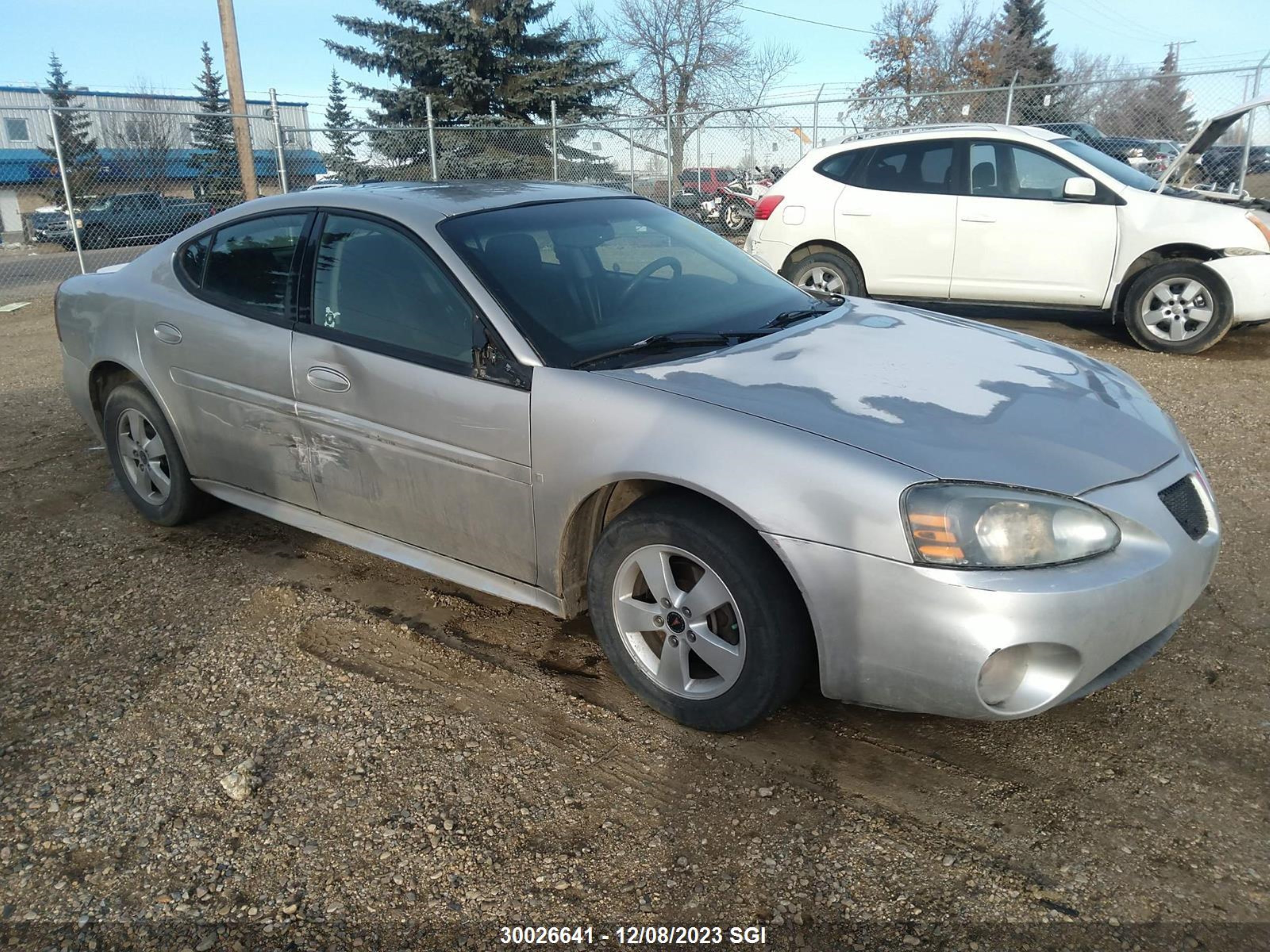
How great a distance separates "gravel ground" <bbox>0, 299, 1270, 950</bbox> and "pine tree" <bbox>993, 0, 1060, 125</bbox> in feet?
101

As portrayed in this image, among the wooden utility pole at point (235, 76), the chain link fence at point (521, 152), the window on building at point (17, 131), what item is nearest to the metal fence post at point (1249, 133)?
the chain link fence at point (521, 152)

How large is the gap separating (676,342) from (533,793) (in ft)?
4.88

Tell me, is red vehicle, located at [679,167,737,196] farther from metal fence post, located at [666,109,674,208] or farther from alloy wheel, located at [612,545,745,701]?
alloy wheel, located at [612,545,745,701]

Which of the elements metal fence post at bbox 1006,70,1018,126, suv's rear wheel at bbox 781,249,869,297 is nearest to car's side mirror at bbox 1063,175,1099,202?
suv's rear wheel at bbox 781,249,869,297

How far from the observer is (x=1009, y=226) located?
800cm

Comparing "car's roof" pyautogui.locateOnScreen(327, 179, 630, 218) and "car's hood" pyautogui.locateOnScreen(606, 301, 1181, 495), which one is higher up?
"car's roof" pyautogui.locateOnScreen(327, 179, 630, 218)

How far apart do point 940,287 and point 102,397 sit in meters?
6.68

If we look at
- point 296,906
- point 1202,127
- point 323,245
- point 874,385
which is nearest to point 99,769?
point 296,906

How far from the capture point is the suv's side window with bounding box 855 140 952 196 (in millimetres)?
8305

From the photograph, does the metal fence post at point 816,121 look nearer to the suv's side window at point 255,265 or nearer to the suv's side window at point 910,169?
the suv's side window at point 910,169

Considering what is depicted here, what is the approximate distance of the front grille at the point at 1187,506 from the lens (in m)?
2.67

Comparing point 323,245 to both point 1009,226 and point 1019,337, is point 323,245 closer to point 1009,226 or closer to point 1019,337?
point 1019,337

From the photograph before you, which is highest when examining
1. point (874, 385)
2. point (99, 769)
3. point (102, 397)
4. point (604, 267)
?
point (604, 267)

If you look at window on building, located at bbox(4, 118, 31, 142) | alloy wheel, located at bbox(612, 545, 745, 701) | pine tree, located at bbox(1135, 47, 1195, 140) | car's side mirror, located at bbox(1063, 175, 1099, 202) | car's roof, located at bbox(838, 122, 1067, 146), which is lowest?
alloy wheel, located at bbox(612, 545, 745, 701)
